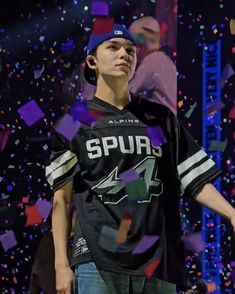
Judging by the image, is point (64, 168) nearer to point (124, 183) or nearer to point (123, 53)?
point (124, 183)

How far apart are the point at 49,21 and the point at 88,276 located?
6.61 feet

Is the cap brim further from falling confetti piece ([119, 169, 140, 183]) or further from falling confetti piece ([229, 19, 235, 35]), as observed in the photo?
falling confetti piece ([229, 19, 235, 35])

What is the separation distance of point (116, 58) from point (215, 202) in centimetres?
46

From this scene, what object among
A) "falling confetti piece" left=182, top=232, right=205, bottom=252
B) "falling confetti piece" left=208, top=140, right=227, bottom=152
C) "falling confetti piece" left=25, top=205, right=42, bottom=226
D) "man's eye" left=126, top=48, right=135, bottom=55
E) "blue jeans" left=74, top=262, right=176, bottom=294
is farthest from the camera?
"falling confetti piece" left=25, top=205, right=42, bottom=226

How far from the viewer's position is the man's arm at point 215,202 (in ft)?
5.32

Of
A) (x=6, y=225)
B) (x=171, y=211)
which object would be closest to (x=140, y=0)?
(x=6, y=225)

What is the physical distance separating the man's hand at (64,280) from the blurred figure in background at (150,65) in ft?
5.28

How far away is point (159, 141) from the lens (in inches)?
66.4

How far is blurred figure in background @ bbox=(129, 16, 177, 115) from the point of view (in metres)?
3.12

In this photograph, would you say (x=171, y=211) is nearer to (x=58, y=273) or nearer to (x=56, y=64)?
(x=58, y=273)

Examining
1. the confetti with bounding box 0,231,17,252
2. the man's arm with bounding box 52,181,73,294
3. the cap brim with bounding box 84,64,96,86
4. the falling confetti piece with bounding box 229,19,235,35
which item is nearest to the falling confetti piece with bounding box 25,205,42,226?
the confetti with bounding box 0,231,17,252

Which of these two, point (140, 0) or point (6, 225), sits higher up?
point (140, 0)

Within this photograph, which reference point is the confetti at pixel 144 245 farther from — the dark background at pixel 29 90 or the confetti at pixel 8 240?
the confetti at pixel 8 240

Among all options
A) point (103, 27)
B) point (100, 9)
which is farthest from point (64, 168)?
point (100, 9)
